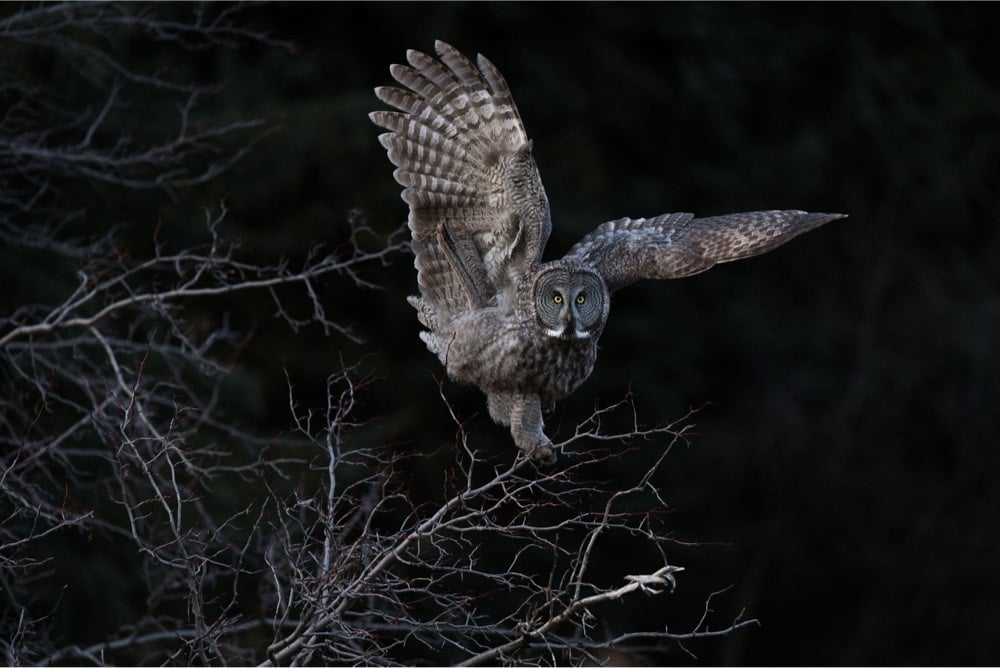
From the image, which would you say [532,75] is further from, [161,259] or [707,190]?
[161,259]

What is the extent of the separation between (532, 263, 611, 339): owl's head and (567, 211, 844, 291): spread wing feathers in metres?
0.34

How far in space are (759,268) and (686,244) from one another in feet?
39.8

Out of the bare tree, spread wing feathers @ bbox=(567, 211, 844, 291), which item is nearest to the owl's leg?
the bare tree

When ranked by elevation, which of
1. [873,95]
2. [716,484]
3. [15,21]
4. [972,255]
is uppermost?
[15,21]

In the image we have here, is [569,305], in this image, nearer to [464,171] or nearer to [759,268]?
[464,171]

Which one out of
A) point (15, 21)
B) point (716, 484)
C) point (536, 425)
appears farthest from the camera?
point (716, 484)

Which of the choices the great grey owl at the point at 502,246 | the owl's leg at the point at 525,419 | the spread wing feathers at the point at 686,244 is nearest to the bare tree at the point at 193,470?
the owl's leg at the point at 525,419

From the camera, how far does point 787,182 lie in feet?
57.4

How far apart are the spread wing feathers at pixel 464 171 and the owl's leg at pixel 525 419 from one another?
386mm

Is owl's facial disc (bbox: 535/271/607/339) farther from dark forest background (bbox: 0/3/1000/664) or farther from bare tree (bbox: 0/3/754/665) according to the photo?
dark forest background (bbox: 0/3/1000/664)

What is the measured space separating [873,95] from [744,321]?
3406 millimetres

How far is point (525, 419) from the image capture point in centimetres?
581

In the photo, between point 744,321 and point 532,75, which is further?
point 744,321

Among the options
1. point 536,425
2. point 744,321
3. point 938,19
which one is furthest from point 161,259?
point 938,19
